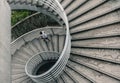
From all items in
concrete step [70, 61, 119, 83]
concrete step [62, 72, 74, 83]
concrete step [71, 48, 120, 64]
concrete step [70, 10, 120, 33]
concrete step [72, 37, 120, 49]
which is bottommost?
concrete step [62, 72, 74, 83]

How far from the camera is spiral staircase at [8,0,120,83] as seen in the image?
12.3 meters

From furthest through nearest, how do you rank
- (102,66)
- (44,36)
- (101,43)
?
(44,36) → (101,43) → (102,66)

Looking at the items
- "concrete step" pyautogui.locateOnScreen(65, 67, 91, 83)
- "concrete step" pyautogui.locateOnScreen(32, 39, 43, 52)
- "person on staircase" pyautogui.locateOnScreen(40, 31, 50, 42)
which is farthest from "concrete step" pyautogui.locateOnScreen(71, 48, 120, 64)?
"concrete step" pyautogui.locateOnScreen(32, 39, 43, 52)

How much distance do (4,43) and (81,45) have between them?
4543 mm

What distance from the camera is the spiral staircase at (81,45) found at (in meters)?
12.3

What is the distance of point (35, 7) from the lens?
1468cm

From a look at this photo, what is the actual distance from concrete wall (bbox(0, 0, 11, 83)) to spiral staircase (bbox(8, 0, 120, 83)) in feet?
8.82

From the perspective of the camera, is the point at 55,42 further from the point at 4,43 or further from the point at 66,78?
the point at 4,43

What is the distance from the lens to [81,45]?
1344 centimetres

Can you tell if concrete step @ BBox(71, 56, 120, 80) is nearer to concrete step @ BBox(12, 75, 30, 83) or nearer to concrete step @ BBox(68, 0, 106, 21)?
concrete step @ BBox(68, 0, 106, 21)

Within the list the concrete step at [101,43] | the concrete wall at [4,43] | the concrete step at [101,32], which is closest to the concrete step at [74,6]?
the concrete step at [101,32]

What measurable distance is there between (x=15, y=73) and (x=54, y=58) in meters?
2.39

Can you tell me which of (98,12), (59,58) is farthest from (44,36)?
(98,12)

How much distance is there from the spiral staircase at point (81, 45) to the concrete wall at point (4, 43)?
8.82 ft
